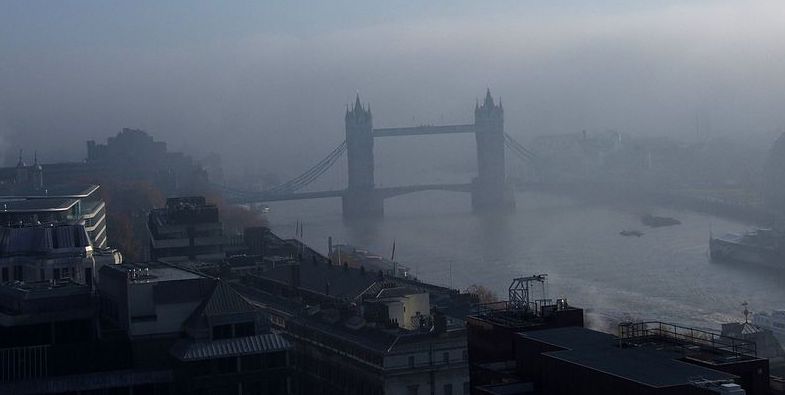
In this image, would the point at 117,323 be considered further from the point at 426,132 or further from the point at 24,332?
the point at 426,132

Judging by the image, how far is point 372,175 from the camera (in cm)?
3612

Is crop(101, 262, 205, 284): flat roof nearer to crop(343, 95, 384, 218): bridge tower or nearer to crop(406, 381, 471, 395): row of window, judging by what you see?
crop(406, 381, 471, 395): row of window

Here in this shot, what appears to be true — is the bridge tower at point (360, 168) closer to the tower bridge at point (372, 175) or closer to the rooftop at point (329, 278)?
the tower bridge at point (372, 175)

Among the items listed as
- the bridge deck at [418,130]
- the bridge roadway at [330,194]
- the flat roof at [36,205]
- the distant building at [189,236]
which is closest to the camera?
the flat roof at [36,205]

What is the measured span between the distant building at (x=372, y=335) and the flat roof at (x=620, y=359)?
2.17 m

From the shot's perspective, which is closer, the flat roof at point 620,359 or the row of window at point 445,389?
the flat roof at point 620,359

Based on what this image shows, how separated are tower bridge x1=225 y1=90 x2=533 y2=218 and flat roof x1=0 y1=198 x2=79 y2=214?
51.2 feet

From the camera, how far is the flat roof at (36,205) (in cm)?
1292

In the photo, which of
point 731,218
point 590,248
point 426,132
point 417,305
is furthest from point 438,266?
point 426,132

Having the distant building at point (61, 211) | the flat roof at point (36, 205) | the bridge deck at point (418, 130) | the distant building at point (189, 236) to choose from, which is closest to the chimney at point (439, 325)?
the distant building at point (61, 211)

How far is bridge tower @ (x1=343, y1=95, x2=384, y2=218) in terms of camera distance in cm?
3262

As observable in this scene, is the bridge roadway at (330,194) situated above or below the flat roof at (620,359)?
above

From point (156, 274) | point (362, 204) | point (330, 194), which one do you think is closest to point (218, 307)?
point (156, 274)

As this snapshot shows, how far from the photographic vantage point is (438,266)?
18.5 meters
